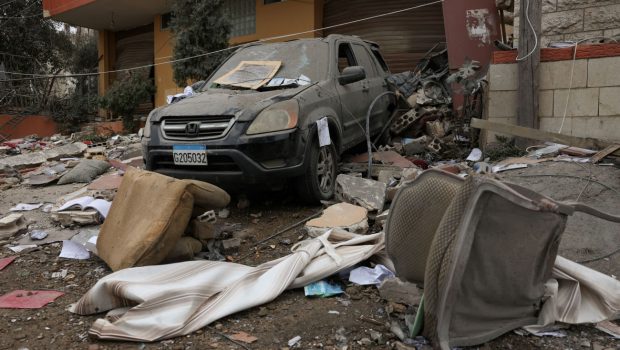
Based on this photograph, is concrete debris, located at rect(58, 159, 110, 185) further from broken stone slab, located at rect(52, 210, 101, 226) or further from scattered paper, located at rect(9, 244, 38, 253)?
scattered paper, located at rect(9, 244, 38, 253)

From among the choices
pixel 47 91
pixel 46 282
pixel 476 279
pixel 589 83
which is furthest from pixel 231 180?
pixel 47 91

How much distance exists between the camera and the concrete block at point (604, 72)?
218 inches

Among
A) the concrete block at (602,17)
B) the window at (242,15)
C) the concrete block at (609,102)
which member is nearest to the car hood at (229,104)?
the concrete block at (609,102)

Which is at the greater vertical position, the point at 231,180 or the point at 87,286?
the point at 231,180

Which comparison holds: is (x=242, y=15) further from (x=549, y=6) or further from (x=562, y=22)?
(x=562, y=22)

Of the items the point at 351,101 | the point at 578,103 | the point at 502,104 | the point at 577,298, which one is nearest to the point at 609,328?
the point at 577,298

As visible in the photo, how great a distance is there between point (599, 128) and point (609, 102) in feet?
1.05

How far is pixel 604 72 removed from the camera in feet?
18.3

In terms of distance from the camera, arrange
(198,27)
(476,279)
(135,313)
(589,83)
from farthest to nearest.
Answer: (198,27) → (589,83) → (135,313) → (476,279)

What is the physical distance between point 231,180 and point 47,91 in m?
16.8

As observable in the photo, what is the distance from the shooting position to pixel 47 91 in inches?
703

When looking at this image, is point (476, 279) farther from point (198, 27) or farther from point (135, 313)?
point (198, 27)

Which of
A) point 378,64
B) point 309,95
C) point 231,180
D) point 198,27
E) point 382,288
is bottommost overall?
point 382,288

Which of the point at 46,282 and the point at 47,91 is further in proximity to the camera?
the point at 47,91
